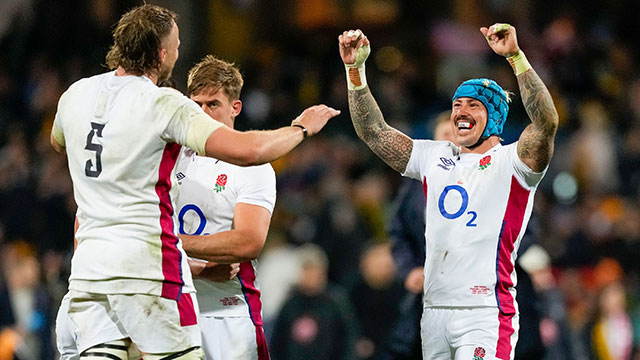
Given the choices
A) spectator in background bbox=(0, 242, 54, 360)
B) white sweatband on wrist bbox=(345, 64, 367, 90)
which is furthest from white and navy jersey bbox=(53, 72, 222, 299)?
spectator in background bbox=(0, 242, 54, 360)

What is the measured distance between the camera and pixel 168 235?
5.08 m

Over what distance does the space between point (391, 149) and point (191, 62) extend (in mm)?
9745

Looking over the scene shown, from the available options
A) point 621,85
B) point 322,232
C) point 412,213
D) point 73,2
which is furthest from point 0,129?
point 621,85

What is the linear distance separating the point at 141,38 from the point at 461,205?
2.26 metres

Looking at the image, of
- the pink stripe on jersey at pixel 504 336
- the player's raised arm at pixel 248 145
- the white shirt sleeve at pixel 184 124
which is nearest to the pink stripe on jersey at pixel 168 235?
the white shirt sleeve at pixel 184 124

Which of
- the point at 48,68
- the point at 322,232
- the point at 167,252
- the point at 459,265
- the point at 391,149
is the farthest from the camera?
the point at 48,68

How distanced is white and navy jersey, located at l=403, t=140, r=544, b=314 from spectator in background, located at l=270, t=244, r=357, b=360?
4421 millimetres

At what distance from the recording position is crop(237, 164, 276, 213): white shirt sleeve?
6.16m

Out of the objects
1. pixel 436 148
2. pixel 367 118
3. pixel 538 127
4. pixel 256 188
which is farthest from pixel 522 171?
pixel 256 188

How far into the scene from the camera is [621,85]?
1570 cm

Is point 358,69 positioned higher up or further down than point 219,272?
higher up

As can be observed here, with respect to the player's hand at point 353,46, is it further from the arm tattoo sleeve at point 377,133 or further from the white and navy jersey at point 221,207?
the white and navy jersey at point 221,207

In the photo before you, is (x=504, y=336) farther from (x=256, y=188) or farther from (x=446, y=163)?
(x=256, y=188)

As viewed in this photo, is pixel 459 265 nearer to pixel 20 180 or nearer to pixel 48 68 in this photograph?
pixel 20 180
